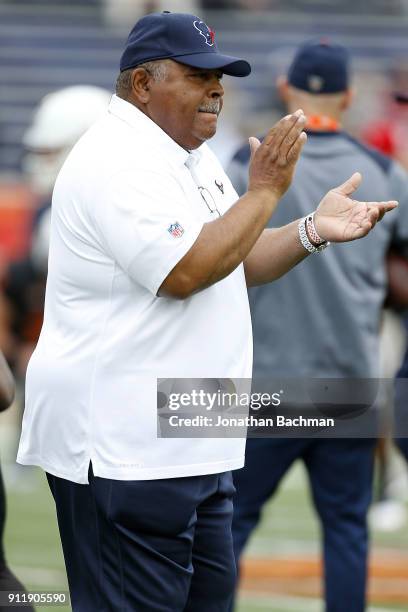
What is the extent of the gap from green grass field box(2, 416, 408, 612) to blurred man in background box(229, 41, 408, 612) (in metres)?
0.88

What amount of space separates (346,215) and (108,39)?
12545 millimetres

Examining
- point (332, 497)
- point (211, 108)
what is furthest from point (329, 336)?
point (211, 108)

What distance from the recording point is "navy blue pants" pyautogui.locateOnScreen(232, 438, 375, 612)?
16.9 ft

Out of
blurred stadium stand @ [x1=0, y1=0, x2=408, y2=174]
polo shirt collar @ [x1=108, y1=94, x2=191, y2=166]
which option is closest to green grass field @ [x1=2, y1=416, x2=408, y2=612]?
polo shirt collar @ [x1=108, y1=94, x2=191, y2=166]

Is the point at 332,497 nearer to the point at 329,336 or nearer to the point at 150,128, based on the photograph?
the point at 329,336

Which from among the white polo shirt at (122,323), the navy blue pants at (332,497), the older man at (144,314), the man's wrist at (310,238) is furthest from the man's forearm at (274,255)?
the navy blue pants at (332,497)

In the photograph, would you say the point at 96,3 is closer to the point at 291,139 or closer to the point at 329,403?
the point at 329,403

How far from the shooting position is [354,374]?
16.9 ft

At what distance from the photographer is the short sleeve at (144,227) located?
3449 mm

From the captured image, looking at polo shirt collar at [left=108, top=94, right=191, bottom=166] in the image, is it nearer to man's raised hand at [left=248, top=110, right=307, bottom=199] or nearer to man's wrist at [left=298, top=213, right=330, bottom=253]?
man's raised hand at [left=248, top=110, right=307, bottom=199]

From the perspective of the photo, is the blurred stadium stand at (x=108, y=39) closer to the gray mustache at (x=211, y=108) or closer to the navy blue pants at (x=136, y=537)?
the gray mustache at (x=211, y=108)

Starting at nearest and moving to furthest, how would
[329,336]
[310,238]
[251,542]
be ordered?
[310,238] → [329,336] → [251,542]

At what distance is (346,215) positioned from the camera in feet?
12.5

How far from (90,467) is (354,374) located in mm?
1761
